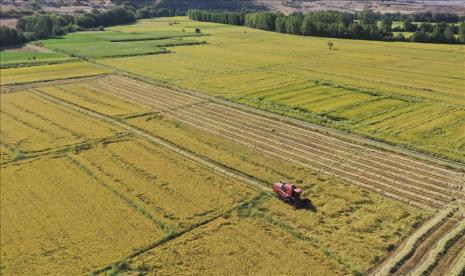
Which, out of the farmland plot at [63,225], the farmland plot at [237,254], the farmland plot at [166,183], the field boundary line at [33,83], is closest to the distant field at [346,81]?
the field boundary line at [33,83]

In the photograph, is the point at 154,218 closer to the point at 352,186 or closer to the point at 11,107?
the point at 352,186

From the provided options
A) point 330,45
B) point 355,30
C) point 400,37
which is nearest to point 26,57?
point 330,45

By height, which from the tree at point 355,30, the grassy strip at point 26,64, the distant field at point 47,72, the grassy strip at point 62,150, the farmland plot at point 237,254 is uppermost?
the tree at point 355,30

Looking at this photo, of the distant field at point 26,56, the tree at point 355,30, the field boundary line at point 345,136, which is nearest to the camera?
the field boundary line at point 345,136

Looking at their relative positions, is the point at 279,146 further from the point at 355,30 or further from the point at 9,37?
the point at 9,37

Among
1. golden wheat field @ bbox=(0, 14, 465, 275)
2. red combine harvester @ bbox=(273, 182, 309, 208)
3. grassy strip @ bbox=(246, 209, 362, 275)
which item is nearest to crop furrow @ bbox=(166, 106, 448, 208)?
golden wheat field @ bbox=(0, 14, 465, 275)

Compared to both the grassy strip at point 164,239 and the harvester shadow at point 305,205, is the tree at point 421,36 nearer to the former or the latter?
the harvester shadow at point 305,205

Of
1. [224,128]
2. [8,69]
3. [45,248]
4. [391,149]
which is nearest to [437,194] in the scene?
[391,149]
